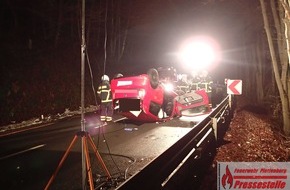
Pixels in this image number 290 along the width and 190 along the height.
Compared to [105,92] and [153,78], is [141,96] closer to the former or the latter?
[153,78]

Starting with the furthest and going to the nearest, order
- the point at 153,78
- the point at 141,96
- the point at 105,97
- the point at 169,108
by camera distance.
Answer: the point at 169,108 < the point at 153,78 < the point at 105,97 < the point at 141,96

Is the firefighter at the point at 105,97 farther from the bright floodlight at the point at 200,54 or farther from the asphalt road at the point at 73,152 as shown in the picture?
the bright floodlight at the point at 200,54

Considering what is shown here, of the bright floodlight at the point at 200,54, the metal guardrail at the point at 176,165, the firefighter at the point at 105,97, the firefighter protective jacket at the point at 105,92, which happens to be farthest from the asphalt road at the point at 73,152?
the bright floodlight at the point at 200,54

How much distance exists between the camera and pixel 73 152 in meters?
9.22

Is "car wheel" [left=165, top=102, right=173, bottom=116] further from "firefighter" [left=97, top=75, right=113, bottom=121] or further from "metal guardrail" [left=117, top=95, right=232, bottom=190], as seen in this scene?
"metal guardrail" [left=117, top=95, right=232, bottom=190]

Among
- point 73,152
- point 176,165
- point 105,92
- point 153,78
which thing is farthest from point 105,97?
point 176,165

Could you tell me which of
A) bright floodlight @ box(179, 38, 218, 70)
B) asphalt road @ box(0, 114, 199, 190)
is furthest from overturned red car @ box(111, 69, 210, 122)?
bright floodlight @ box(179, 38, 218, 70)

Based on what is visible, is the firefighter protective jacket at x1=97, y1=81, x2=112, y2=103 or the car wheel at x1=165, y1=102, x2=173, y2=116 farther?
the car wheel at x1=165, y1=102, x2=173, y2=116

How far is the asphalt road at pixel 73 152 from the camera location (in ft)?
22.6

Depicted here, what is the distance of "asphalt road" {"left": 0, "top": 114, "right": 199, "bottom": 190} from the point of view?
6879mm

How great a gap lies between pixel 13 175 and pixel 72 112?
13.4m

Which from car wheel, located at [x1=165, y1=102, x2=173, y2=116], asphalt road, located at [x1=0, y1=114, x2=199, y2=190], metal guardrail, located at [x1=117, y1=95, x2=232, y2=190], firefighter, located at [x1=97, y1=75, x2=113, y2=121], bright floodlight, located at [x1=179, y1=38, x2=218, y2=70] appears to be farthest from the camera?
bright floodlight, located at [x1=179, y1=38, x2=218, y2=70]

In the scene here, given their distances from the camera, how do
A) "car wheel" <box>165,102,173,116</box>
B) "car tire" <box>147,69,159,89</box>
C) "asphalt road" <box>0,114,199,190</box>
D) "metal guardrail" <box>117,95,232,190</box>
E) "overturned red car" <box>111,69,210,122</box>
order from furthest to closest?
"car wheel" <box>165,102,173,116</box> < "car tire" <box>147,69,159,89</box> < "overturned red car" <box>111,69,210,122</box> < "asphalt road" <box>0,114,199,190</box> < "metal guardrail" <box>117,95,232,190</box>

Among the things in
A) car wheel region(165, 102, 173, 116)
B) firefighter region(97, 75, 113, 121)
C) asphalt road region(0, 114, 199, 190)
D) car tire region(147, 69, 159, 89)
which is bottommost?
asphalt road region(0, 114, 199, 190)
